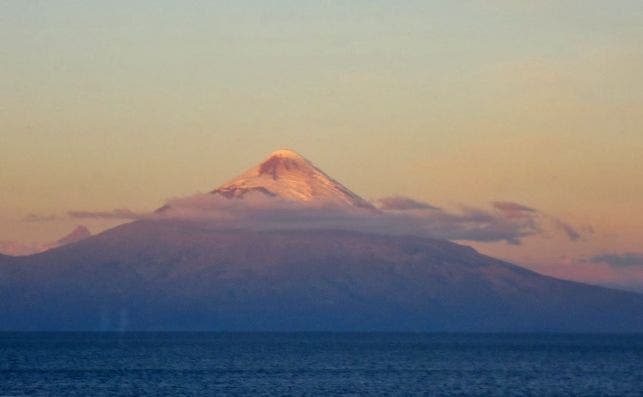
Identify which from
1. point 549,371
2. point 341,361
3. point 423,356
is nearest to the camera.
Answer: point 549,371

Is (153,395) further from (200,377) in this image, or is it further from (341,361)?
(341,361)

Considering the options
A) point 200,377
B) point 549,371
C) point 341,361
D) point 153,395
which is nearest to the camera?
point 153,395

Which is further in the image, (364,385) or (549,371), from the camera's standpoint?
(549,371)

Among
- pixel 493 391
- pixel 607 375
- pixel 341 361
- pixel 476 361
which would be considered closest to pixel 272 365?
pixel 341 361

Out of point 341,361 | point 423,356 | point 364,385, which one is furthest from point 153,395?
point 423,356

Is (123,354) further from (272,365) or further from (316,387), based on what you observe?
(316,387)

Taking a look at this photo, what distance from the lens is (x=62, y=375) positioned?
401 feet

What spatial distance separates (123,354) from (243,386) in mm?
73138

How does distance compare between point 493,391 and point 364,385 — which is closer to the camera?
point 493,391

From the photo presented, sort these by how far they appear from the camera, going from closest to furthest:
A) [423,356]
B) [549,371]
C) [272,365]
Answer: [549,371] → [272,365] → [423,356]

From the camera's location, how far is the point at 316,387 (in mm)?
105250

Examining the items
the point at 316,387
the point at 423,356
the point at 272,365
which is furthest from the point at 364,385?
the point at 423,356

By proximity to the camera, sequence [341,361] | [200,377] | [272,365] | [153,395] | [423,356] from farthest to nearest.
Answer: [423,356] → [341,361] → [272,365] → [200,377] → [153,395]

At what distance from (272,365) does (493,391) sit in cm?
4589
